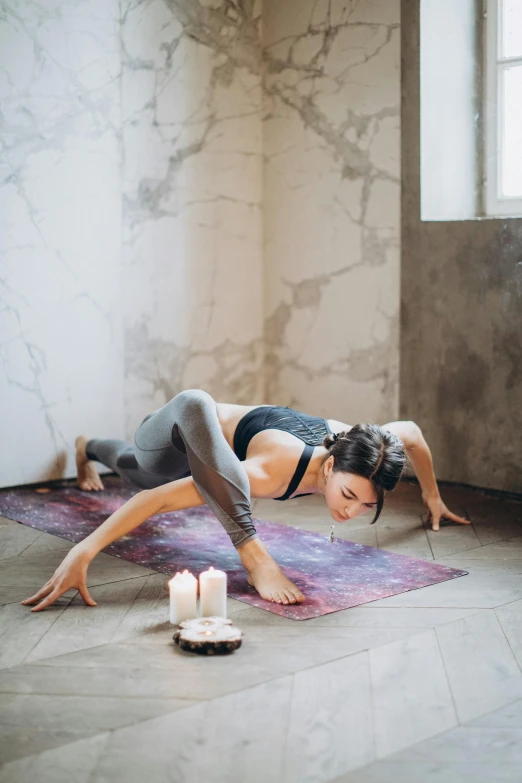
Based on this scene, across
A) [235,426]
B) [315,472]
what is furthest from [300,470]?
[235,426]

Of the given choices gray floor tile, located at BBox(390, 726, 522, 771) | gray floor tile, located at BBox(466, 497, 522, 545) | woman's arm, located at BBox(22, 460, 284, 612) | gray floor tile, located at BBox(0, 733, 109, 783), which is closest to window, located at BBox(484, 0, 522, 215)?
gray floor tile, located at BBox(466, 497, 522, 545)

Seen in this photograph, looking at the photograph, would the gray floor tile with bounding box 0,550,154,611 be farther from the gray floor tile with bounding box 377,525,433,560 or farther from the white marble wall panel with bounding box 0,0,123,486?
the white marble wall panel with bounding box 0,0,123,486

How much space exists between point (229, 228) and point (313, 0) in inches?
40.7

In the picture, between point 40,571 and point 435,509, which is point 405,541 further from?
point 40,571

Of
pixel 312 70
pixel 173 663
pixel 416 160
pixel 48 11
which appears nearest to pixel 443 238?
pixel 416 160

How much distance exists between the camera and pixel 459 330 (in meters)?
3.58

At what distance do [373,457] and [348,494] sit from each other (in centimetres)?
11

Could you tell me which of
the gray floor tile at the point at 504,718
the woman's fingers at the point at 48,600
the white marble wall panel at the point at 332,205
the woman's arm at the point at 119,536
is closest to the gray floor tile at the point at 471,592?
the woman's arm at the point at 119,536

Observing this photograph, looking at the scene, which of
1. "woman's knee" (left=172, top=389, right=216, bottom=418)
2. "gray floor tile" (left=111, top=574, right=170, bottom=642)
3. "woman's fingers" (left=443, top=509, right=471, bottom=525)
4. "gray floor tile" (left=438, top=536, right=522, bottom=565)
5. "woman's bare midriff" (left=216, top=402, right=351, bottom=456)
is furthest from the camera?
"woman's fingers" (left=443, top=509, right=471, bottom=525)

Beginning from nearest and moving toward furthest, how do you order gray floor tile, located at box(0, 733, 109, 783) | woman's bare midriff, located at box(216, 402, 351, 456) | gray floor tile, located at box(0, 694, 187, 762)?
gray floor tile, located at box(0, 733, 109, 783) → gray floor tile, located at box(0, 694, 187, 762) → woman's bare midriff, located at box(216, 402, 351, 456)

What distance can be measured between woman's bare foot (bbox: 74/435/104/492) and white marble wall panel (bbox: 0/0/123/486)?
0.44 feet

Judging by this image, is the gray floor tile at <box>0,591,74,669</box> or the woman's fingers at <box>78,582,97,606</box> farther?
the woman's fingers at <box>78,582,97,606</box>

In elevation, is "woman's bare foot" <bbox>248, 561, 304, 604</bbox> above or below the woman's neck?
below

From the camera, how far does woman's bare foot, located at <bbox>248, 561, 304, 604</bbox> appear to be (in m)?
2.24
